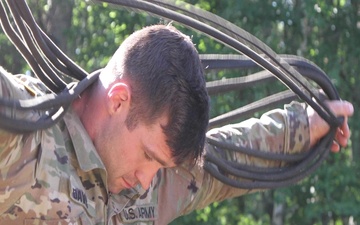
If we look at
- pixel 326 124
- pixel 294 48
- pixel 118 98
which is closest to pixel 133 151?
pixel 118 98

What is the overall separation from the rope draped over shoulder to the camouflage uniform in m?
0.05

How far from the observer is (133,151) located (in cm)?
332

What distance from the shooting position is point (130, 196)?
11.8 feet

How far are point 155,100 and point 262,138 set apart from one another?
38.7 inches

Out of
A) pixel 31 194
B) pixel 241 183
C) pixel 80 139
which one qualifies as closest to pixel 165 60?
pixel 80 139

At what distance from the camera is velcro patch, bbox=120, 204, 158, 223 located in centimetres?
357

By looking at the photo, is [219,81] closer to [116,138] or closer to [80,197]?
[116,138]

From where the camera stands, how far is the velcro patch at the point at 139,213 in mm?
3574

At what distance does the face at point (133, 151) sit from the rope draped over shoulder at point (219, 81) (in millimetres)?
182

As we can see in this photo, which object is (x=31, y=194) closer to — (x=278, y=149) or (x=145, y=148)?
(x=145, y=148)

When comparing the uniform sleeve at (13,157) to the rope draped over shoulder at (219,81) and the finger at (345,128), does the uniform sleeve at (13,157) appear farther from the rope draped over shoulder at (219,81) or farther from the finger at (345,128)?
the finger at (345,128)

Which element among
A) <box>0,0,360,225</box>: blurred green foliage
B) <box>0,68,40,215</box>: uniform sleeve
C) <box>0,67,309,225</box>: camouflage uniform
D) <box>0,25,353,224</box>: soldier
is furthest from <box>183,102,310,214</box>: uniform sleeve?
<box>0,0,360,225</box>: blurred green foliage

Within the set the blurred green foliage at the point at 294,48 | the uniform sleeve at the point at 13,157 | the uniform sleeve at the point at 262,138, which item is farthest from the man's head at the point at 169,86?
the blurred green foliage at the point at 294,48

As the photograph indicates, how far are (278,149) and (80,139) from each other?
1115 millimetres
